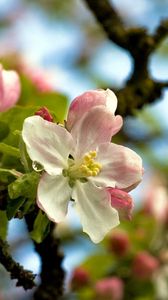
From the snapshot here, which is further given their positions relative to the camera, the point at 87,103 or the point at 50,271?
the point at 50,271

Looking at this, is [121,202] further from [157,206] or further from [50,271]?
[157,206]

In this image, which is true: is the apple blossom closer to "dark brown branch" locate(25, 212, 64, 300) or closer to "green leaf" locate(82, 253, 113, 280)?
"dark brown branch" locate(25, 212, 64, 300)

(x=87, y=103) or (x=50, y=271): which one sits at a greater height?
(x=87, y=103)

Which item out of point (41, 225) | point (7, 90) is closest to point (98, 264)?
point (7, 90)

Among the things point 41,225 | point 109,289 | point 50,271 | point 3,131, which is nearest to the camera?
point 41,225

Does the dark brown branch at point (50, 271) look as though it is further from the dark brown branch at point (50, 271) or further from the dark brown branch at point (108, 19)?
the dark brown branch at point (108, 19)

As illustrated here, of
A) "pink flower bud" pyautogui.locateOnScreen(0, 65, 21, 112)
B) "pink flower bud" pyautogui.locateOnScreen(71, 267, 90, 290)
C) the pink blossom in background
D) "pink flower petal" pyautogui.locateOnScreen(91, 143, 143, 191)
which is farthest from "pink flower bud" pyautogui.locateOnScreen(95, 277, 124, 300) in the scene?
"pink flower petal" pyautogui.locateOnScreen(91, 143, 143, 191)

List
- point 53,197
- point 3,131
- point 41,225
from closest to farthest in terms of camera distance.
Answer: point 53,197, point 41,225, point 3,131
